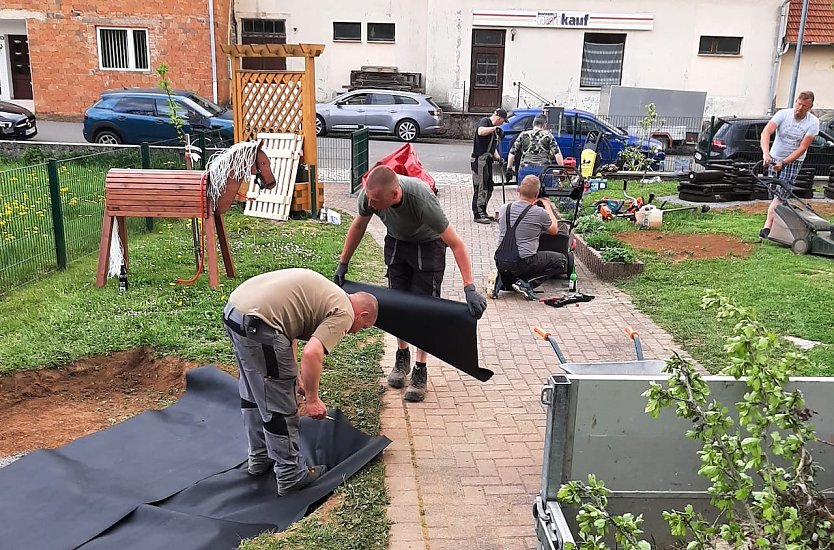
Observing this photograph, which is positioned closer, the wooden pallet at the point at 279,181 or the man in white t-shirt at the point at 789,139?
the man in white t-shirt at the point at 789,139

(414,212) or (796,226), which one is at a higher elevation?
(414,212)

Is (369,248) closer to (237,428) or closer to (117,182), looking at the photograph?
(117,182)

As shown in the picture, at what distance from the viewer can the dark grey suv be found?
51.2 feet

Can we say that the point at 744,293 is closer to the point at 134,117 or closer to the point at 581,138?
the point at 581,138

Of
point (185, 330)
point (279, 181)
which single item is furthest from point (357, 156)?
point (185, 330)

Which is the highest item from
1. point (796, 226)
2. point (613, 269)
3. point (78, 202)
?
point (78, 202)

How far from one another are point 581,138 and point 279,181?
8763 mm

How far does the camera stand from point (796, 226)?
8922mm

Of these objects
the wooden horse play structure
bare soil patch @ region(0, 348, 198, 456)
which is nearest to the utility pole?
the wooden horse play structure

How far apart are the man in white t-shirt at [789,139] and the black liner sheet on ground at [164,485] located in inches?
295

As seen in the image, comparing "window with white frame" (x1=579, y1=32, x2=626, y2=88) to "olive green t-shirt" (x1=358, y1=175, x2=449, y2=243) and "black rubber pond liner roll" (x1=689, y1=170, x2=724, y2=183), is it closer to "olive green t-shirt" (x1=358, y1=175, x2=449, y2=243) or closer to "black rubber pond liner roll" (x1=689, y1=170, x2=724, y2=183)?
"black rubber pond liner roll" (x1=689, y1=170, x2=724, y2=183)

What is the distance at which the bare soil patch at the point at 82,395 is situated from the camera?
4700 mm

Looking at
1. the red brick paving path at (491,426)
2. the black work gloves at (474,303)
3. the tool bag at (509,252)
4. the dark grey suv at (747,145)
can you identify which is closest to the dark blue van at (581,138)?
the dark grey suv at (747,145)

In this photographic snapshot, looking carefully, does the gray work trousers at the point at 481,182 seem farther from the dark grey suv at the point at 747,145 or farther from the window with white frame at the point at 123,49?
the window with white frame at the point at 123,49
